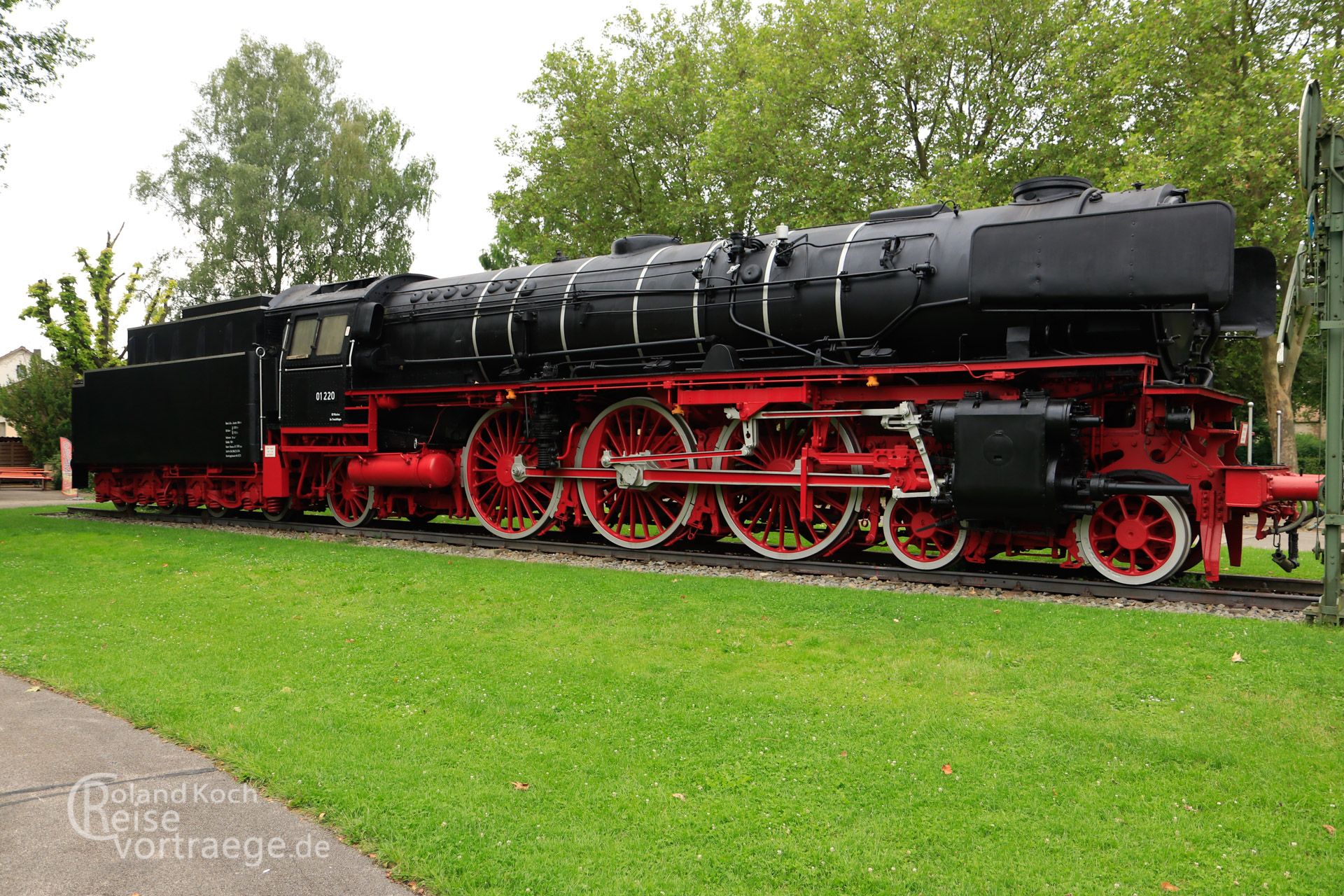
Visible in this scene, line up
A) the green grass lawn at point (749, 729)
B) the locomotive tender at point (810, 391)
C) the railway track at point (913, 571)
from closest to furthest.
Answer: the green grass lawn at point (749, 729) → the railway track at point (913, 571) → the locomotive tender at point (810, 391)

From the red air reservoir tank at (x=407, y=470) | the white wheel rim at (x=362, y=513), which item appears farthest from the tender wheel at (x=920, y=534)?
the white wheel rim at (x=362, y=513)

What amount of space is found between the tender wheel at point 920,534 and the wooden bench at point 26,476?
30.3m

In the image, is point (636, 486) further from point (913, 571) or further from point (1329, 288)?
point (1329, 288)

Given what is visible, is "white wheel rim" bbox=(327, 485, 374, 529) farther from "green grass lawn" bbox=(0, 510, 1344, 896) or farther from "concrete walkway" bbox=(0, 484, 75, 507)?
"concrete walkway" bbox=(0, 484, 75, 507)

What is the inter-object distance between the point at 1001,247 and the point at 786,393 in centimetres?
263

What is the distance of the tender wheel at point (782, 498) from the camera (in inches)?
408

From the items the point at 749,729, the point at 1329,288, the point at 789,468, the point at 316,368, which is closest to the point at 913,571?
the point at 789,468

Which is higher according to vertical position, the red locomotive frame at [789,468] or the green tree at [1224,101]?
the green tree at [1224,101]

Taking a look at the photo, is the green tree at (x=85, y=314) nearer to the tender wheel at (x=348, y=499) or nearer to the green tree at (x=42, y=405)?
the green tree at (x=42, y=405)

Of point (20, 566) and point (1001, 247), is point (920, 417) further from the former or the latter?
point (20, 566)

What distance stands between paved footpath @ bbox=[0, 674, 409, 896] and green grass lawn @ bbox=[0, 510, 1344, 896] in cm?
15

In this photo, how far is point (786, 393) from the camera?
397 inches

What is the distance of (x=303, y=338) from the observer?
47.9ft

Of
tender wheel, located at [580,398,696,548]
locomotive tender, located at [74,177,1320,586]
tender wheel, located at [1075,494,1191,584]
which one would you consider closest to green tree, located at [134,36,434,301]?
locomotive tender, located at [74,177,1320,586]
